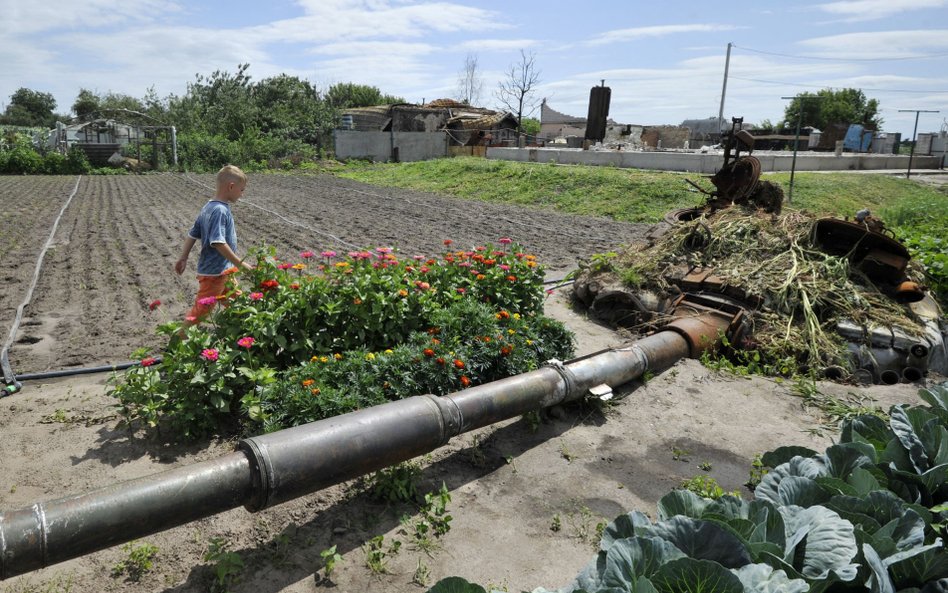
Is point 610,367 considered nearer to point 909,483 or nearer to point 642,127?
point 909,483

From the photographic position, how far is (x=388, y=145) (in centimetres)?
3791

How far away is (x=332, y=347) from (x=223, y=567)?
80.2 inches

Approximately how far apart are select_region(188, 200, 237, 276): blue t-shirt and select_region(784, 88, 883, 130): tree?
68928mm

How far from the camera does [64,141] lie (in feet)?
103

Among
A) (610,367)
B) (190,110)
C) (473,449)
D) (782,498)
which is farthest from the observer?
(190,110)

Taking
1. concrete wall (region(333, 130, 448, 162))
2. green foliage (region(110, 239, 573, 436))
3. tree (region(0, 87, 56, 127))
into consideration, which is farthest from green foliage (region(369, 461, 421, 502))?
tree (region(0, 87, 56, 127))

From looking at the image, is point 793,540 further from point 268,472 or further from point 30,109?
point 30,109

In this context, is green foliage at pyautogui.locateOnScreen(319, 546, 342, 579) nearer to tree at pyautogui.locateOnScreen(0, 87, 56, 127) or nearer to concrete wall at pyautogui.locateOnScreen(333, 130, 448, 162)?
concrete wall at pyautogui.locateOnScreen(333, 130, 448, 162)

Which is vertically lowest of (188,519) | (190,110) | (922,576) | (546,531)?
(546,531)

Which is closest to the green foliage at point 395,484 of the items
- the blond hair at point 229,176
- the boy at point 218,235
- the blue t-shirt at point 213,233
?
the boy at point 218,235

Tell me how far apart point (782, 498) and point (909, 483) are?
0.57m

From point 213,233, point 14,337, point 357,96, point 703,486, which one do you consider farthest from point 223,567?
point 357,96

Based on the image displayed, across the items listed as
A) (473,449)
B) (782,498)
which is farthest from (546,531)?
(782,498)

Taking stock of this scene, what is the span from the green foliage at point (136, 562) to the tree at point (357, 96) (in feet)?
225
